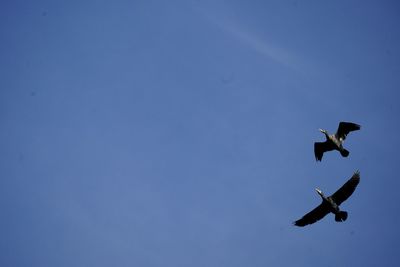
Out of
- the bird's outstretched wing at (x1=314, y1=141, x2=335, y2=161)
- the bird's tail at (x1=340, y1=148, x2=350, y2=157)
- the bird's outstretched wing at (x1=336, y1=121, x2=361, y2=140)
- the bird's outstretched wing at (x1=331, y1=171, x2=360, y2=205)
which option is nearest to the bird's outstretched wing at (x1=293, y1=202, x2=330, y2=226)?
the bird's outstretched wing at (x1=331, y1=171, x2=360, y2=205)

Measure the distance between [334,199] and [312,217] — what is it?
5.08ft

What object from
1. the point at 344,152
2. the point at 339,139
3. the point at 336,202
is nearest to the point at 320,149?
the point at 339,139

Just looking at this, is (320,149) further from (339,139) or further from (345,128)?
(345,128)

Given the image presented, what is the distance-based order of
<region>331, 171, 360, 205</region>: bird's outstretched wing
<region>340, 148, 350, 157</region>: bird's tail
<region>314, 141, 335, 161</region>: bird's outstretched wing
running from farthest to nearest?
<region>314, 141, 335, 161</region>: bird's outstretched wing
<region>331, 171, 360, 205</region>: bird's outstretched wing
<region>340, 148, 350, 157</region>: bird's tail

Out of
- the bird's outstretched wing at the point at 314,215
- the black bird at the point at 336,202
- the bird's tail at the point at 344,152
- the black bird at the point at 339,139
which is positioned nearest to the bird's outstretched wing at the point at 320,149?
the black bird at the point at 339,139

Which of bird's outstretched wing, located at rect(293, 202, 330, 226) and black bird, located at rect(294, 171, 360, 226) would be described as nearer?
black bird, located at rect(294, 171, 360, 226)

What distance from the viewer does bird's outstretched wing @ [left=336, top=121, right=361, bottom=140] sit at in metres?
18.8

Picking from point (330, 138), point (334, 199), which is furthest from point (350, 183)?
point (330, 138)

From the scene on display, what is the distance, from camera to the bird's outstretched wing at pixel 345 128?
739 inches

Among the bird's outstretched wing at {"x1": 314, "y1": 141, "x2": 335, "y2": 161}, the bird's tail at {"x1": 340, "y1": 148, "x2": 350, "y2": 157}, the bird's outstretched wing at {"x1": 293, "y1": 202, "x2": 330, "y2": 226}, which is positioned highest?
the bird's outstretched wing at {"x1": 314, "y1": 141, "x2": 335, "y2": 161}

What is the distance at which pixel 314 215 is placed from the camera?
20266 mm

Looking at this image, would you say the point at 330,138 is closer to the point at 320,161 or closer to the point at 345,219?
the point at 320,161

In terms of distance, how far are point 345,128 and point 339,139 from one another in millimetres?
584

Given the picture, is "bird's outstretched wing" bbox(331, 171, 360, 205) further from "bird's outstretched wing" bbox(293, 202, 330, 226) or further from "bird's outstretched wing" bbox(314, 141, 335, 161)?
"bird's outstretched wing" bbox(314, 141, 335, 161)
